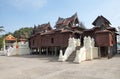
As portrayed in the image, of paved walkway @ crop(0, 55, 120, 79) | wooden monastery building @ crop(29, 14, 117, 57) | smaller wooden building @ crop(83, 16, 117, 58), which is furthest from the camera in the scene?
wooden monastery building @ crop(29, 14, 117, 57)

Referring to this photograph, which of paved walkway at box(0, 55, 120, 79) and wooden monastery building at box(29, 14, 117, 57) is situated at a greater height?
wooden monastery building at box(29, 14, 117, 57)

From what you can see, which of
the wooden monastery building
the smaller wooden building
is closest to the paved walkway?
the smaller wooden building

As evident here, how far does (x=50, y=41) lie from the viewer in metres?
35.9

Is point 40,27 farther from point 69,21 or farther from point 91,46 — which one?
point 91,46

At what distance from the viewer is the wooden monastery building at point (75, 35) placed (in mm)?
28369

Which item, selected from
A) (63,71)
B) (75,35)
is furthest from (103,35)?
(63,71)

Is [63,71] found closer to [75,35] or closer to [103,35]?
[103,35]

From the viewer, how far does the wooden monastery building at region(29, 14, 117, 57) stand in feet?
93.1

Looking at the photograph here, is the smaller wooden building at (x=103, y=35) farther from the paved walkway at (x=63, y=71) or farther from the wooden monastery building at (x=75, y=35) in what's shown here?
the paved walkway at (x=63, y=71)

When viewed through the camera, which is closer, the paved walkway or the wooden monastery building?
the paved walkway

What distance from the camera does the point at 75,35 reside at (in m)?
33.5

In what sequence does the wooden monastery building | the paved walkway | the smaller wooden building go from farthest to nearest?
the wooden monastery building, the smaller wooden building, the paved walkway

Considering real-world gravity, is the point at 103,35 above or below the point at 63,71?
above

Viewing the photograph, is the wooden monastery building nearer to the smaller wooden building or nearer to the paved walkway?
the smaller wooden building
